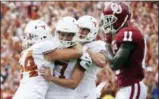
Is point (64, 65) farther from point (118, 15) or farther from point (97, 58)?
point (118, 15)

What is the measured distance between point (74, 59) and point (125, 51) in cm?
64

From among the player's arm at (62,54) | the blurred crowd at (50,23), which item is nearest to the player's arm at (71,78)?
the player's arm at (62,54)

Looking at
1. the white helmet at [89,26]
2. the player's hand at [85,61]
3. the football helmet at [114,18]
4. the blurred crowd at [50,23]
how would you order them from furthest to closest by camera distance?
1. the blurred crowd at [50,23]
2. the football helmet at [114,18]
3. the white helmet at [89,26]
4. the player's hand at [85,61]

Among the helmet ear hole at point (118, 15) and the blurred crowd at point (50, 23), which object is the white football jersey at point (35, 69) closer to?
the helmet ear hole at point (118, 15)

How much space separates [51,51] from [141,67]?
116 cm

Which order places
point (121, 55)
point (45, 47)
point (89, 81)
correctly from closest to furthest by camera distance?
1. point (45, 47)
2. point (121, 55)
3. point (89, 81)

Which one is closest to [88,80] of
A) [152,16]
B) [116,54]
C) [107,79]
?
[116,54]

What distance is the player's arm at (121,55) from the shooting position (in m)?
6.92

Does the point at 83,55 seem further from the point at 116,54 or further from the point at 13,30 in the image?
the point at 13,30

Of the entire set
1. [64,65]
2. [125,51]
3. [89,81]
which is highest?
[125,51]

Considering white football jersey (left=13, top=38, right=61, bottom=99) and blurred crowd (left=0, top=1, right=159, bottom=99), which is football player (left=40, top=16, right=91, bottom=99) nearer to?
white football jersey (left=13, top=38, right=61, bottom=99)

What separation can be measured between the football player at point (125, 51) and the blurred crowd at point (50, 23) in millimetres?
6409

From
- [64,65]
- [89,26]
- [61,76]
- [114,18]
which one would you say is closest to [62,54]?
[64,65]

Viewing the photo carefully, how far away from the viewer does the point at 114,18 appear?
23.9 ft
